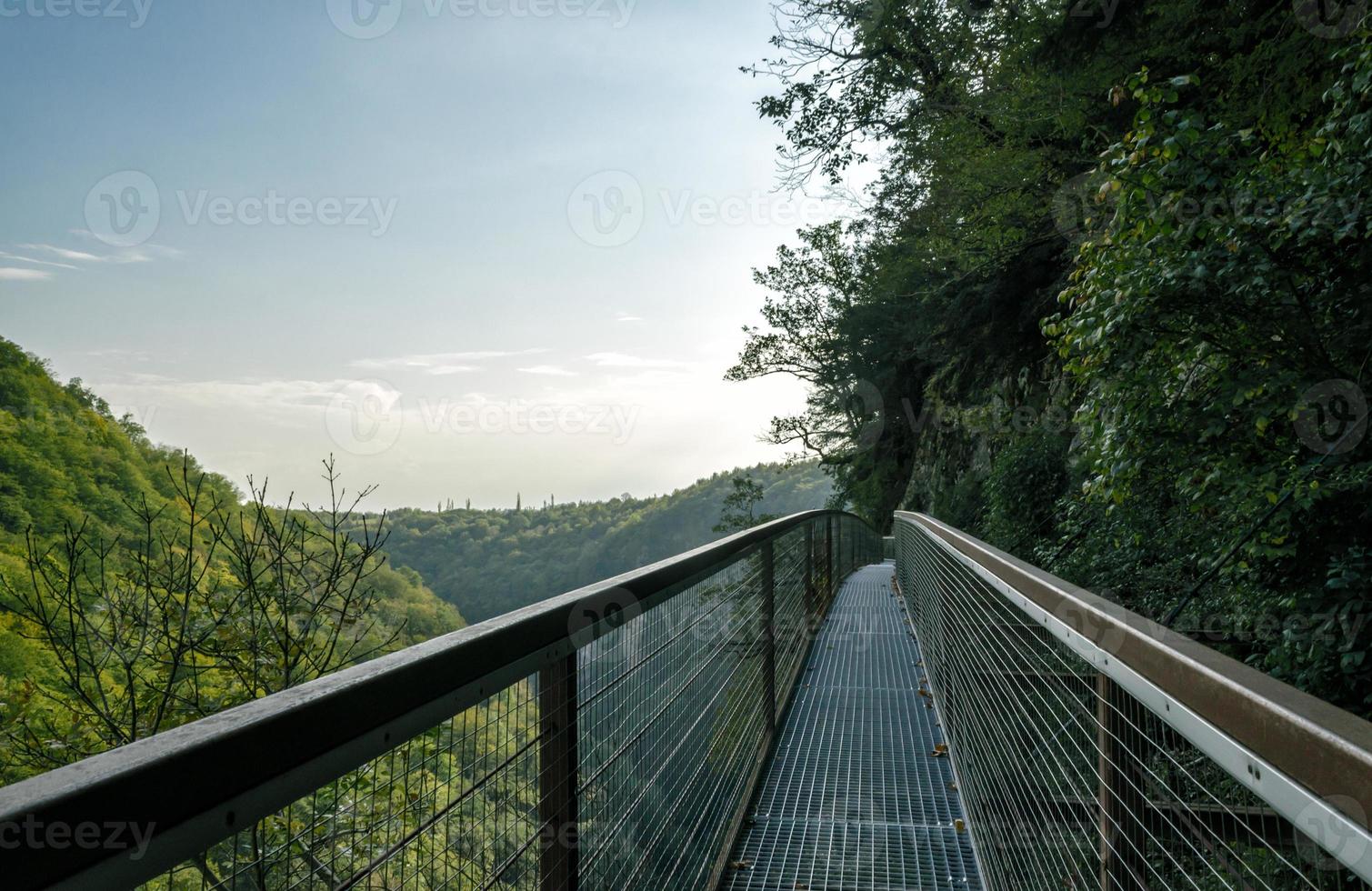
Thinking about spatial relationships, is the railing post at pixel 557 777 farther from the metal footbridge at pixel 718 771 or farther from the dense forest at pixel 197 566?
the dense forest at pixel 197 566

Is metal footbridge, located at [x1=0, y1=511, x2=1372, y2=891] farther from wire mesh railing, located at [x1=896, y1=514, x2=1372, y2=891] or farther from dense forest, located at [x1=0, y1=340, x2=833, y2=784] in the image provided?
dense forest, located at [x1=0, y1=340, x2=833, y2=784]

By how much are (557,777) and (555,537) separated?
297 feet

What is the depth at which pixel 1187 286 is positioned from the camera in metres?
4.82

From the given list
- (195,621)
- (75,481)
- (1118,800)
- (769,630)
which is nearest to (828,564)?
(769,630)

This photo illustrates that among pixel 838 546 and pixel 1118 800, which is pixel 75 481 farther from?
pixel 1118 800

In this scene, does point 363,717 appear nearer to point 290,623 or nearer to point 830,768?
point 830,768

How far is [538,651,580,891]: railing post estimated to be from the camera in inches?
64.0

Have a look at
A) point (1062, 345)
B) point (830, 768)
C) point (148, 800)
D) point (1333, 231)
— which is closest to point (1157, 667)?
point (148, 800)

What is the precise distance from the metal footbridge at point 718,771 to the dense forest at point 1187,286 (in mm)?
1684

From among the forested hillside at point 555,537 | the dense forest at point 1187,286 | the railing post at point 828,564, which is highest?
the dense forest at point 1187,286

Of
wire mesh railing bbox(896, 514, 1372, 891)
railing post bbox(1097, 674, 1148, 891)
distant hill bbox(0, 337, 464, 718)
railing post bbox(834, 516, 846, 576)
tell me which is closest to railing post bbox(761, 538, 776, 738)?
wire mesh railing bbox(896, 514, 1372, 891)

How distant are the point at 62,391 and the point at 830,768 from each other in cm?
7154

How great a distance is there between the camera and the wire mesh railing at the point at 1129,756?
2.78 feet

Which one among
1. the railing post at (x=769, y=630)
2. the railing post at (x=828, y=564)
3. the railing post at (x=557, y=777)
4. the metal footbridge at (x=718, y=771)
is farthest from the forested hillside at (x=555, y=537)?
the railing post at (x=557, y=777)
